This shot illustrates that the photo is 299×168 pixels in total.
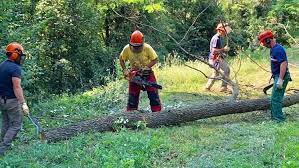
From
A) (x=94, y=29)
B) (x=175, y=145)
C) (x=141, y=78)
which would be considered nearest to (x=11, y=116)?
(x=175, y=145)

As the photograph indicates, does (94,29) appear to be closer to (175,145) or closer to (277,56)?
(277,56)

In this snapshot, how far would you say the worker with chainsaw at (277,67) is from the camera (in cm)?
870

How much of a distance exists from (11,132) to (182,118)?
10.9 ft

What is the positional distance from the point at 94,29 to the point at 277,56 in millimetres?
13756

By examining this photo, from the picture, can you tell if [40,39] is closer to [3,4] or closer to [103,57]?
[103,57]

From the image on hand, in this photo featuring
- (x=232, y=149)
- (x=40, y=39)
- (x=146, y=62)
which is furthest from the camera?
(x=40, y=39)

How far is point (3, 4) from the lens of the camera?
1041 centimetres

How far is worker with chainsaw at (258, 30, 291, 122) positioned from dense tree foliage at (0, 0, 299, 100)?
119 inches

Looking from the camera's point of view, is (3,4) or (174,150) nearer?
(174,150)

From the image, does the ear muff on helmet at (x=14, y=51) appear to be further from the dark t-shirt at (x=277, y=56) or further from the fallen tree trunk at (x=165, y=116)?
the dark t-shirt at (x=277, y=56)

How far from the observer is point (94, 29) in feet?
70.1

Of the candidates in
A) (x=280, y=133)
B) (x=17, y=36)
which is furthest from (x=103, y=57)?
(x=280, y=133)

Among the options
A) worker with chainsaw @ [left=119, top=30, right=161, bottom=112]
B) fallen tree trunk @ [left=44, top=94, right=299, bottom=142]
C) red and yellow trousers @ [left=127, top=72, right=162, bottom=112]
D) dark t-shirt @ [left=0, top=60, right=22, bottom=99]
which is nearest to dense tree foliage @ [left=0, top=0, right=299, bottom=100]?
worker with chainsaw @ [left=119, top=30, right=161, bottom=112]

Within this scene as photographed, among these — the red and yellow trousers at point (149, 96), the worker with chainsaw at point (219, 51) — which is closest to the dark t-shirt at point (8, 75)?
the red and yellow trousers at point (149, 96)
